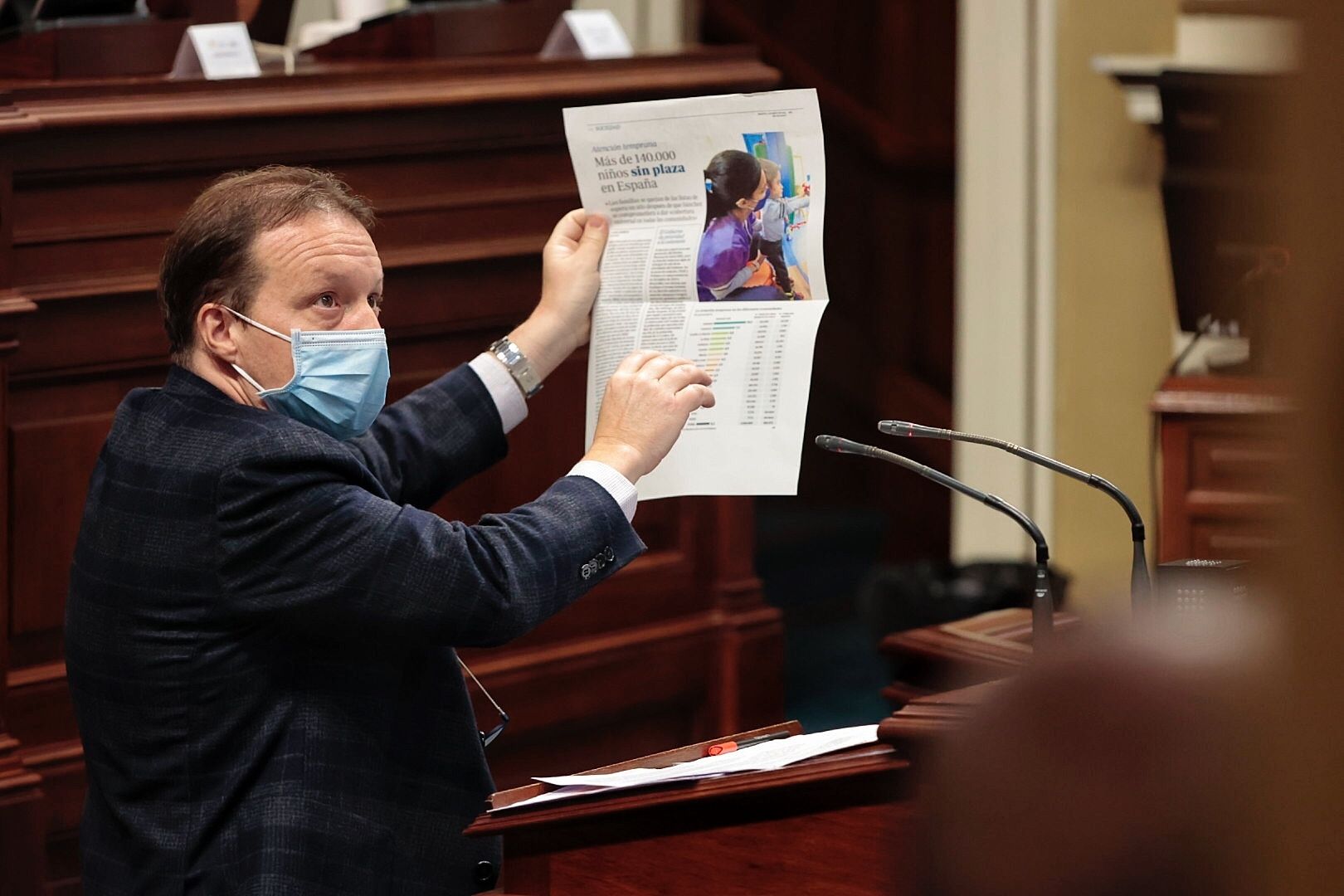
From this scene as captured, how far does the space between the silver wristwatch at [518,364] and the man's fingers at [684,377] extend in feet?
1.07

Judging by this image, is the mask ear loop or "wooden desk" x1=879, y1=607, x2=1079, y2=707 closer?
the mask ear loop

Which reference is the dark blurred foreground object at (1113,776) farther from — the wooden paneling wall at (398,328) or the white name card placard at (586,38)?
the white name card placard at (586,38)

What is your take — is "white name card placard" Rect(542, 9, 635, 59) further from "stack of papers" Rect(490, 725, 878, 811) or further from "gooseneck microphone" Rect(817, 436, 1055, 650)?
"stack of papers" Rect(490, 725, 878, 811)

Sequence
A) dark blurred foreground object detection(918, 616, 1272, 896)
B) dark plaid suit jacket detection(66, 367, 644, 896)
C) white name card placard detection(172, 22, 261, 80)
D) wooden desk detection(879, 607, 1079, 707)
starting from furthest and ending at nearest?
white name card placard detection(172, 22, 261, 80) → wooden desk detection(879, 607, 1079, 707) → dark plaid suit jacket detection(66, 367, 644, 896) → dark blurred foreground object detection(918, 616, 1272, 896)

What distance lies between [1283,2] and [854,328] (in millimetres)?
5092

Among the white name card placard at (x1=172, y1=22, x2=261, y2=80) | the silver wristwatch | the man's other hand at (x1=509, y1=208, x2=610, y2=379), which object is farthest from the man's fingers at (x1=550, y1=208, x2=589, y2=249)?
the white name card placard at (x1=172, y1=22, x2=261, y2=80)

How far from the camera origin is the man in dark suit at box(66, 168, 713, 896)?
62.8 inches

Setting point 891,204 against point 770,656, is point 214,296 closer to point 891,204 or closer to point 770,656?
point 770,656

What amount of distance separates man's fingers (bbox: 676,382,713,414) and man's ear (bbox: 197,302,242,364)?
1.45 feet

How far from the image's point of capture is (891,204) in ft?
17.0

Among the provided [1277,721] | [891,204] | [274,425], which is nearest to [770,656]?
[274,425]

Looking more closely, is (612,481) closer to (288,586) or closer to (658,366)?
(658,366)

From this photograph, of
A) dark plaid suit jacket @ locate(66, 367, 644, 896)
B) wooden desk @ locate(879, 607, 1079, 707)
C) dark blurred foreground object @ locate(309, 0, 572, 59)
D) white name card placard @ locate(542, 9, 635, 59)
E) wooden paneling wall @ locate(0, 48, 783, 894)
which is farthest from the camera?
dark blurred foreground object @ locate(309, 0, 572, 59)

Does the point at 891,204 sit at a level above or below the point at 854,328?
above
